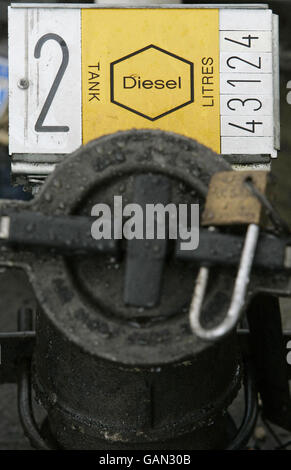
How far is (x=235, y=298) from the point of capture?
85 cm

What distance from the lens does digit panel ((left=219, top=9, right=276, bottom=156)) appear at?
1353 mm

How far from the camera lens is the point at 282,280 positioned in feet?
3.04

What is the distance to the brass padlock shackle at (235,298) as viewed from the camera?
2.73 feet

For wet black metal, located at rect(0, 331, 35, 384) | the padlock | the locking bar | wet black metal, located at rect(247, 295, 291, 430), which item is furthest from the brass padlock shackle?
wet black metal, located at rect(0, 331, 35, 384)

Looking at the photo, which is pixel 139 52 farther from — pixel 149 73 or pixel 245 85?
pixel 245 85

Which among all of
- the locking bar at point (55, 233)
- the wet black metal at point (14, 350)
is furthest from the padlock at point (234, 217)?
the wet black metal at point (14, 350)

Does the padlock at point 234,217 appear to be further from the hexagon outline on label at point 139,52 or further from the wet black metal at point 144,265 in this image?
the hexagon outline on label at point 139,52

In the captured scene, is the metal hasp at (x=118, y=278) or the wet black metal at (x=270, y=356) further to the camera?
the wet black metal at (x=270, y=356)

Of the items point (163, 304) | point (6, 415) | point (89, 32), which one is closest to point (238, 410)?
point (6, 415)

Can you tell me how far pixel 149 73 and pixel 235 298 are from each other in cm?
72

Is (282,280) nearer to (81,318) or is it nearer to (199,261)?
Result: (199,261)

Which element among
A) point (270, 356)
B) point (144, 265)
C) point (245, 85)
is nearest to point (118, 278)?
point (144, 265)

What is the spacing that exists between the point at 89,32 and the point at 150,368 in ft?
2.90

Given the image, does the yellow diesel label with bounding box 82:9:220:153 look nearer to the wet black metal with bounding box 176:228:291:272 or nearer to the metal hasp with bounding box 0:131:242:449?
the metal hasp with bounding box 0:131:242:449
